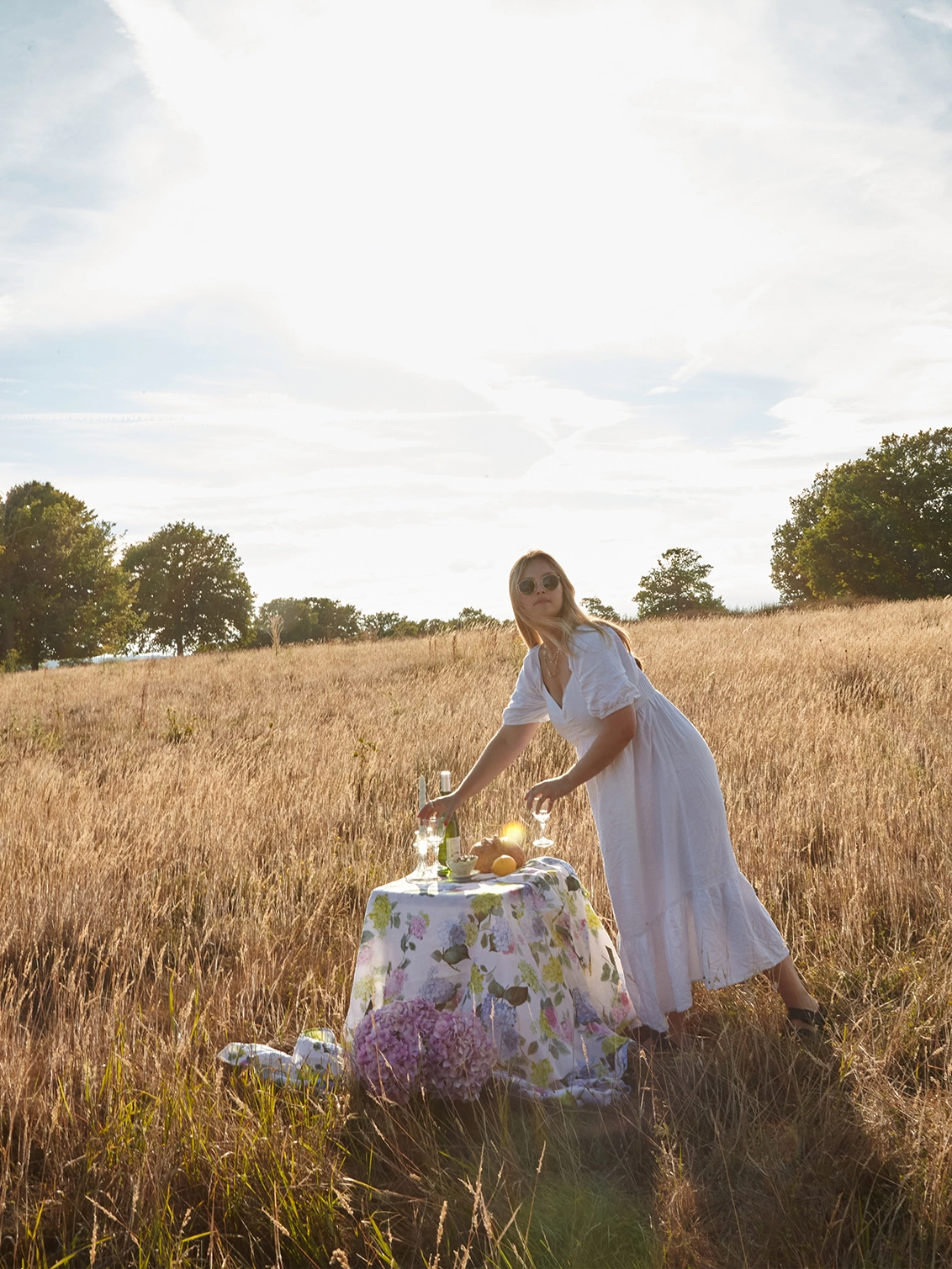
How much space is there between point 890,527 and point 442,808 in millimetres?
41765

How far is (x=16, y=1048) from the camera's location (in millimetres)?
3031

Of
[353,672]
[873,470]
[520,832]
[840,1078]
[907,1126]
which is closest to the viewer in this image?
[907,1126]

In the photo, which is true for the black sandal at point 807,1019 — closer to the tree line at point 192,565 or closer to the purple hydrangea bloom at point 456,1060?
the purple hydrangea bloom at point 456,1060

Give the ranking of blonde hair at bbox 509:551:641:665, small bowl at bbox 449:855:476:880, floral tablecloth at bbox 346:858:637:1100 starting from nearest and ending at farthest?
floral tablecloth at bbox 346:858:637:1100 < small bowl at bbox 449:855:476:880 < blonde hair at bbox 509:551:641:665

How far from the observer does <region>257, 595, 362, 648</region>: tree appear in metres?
63.4

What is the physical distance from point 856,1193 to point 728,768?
4.25 m

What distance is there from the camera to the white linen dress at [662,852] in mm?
3312

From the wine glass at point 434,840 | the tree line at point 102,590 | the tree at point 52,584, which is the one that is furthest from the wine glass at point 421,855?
the tree at point 52,584

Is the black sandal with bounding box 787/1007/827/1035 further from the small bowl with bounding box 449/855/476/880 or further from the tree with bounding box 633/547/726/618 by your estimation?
the tree with bounding box 633/547/726/618

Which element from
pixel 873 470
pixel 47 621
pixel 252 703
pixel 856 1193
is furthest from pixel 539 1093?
pixel 873 470

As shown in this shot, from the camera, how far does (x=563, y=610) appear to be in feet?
11.8

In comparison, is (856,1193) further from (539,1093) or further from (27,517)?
(27,517)

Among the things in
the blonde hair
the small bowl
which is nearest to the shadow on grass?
the small bowl

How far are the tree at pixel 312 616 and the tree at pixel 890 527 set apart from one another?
29.0 metres
